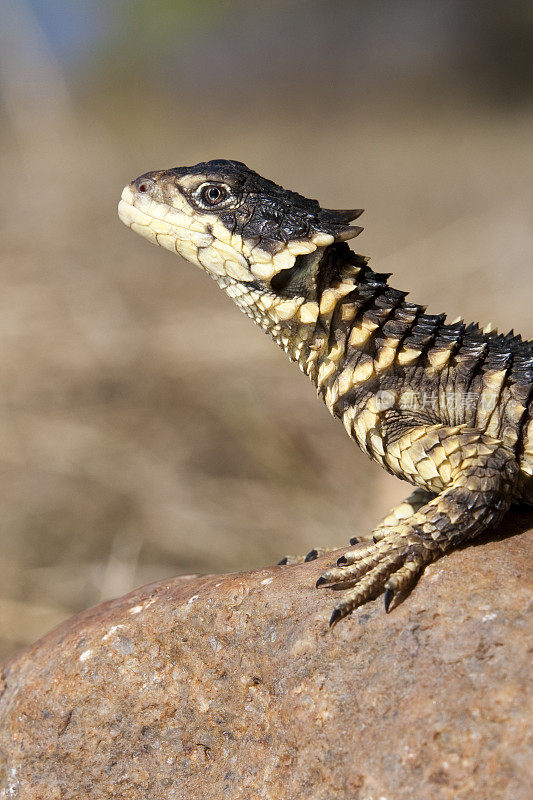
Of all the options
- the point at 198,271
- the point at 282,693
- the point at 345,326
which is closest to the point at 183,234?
the point at 345,326

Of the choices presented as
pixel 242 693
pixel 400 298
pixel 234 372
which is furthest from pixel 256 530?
pixel 242 693

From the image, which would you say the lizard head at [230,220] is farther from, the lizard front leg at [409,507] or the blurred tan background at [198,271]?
the blurred tan background at [198,271]

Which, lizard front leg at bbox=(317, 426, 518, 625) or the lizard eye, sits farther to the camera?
the lizard eye

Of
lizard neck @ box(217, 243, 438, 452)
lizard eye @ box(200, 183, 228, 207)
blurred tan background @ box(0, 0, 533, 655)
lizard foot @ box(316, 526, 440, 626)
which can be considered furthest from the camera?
blurred tan background @ box(0, 0, 533, 655)

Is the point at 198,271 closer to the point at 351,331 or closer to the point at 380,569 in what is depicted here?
the point at 351,331

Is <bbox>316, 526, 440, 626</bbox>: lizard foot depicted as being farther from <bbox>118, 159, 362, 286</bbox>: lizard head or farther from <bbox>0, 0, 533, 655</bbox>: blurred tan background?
<bbox>0, 0, 533, 655</bbox>: blurred tan background

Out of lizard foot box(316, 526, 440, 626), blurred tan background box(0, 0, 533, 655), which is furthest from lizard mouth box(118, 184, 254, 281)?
blurred tan background box(0, 0, 533, 655)

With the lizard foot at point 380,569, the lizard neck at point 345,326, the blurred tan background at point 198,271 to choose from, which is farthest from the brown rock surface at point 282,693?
the blurred tan background at point 198,271

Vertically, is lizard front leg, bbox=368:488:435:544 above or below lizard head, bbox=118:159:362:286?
below

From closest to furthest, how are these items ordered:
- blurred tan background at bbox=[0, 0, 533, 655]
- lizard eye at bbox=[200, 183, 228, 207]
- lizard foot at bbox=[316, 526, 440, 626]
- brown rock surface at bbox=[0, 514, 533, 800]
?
brown rock surface at bbox=[0, 514, 533, 800] → lizard foot at bbox=[316, 526, 440, 626] → lizard eye at bbox=[200, 183, 228, 207] → blurred tan background at bbox=[0, 0, 533, 655]
